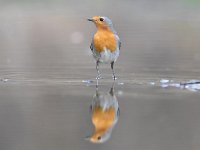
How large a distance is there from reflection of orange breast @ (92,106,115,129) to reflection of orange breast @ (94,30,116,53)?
2130 mm

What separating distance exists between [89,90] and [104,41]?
1071 millimetres

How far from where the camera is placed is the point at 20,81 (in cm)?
976

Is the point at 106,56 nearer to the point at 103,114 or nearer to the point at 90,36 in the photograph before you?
the point at 103,114

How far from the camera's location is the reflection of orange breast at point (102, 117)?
23.0 feet

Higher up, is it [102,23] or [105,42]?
[102,23]

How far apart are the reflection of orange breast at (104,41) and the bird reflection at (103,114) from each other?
37.5 inches

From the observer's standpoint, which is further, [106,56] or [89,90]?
[106,56]

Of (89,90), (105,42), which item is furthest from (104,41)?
(89,90)

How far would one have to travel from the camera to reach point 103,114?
24.6ft

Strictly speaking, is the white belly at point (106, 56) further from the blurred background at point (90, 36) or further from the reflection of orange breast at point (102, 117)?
the reflection of orange breast at point (102, 117)

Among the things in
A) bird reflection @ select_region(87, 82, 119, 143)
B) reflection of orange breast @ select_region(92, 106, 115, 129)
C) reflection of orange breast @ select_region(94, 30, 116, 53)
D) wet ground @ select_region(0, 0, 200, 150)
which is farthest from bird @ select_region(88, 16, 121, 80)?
reflection of orange breast @ select_region(92, 106, 115, 129)

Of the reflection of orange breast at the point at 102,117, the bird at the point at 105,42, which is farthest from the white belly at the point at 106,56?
the reflection of orange breast at the point at 102,117

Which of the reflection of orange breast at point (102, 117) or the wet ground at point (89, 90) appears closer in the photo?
the wet ground at point (89, 90)

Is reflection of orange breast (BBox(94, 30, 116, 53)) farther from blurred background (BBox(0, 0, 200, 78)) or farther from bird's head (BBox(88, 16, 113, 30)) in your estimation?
blurred background (BBox(0, 0, 200, 78))
